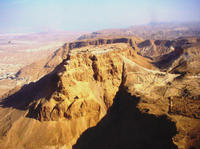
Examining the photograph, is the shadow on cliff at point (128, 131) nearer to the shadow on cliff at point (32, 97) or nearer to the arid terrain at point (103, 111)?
the arid terrain at point (103, 111)

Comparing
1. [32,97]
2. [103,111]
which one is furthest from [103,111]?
[32,97]

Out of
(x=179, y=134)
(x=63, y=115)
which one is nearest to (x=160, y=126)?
(x=179, y=134)

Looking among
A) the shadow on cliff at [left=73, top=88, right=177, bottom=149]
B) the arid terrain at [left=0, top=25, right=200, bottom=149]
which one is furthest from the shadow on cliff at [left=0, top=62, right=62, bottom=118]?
the shadow on cliff at [left=73, top=88, right=177, bottom=149]

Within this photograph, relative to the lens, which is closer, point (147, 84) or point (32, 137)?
point (32, 137)

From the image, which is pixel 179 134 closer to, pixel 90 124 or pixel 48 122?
pixel 90 124

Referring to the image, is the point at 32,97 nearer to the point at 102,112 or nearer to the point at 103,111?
the point at 102,112

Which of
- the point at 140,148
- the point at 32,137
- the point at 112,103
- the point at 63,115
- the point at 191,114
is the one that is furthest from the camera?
the point at 112,103

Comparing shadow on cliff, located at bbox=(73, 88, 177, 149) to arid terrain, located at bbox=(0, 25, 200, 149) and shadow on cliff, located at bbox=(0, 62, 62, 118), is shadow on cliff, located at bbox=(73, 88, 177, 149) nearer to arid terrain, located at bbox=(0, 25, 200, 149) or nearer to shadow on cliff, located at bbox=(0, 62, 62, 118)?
arid terrain, located at bbox=(0, 25, 200, 149)
